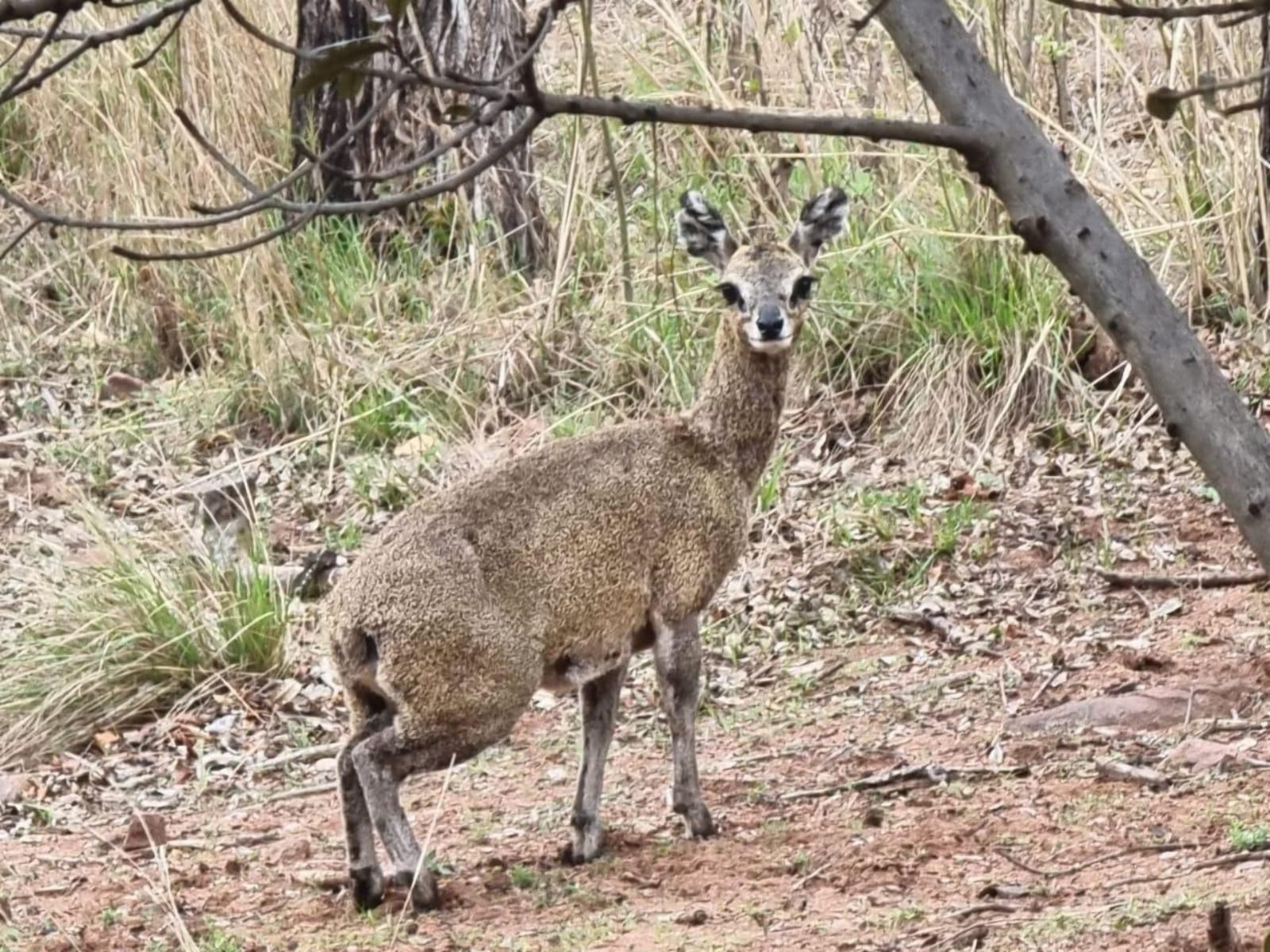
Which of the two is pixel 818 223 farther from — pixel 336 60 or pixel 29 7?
pixel 29 7

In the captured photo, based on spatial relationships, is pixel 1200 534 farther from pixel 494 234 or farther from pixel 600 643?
pixel 494 234

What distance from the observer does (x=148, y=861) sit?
22.2 feet

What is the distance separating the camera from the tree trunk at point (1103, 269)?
2.88 metres

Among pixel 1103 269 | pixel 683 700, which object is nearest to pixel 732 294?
pixel 683 700

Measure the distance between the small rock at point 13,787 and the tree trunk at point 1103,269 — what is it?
18.6 ft

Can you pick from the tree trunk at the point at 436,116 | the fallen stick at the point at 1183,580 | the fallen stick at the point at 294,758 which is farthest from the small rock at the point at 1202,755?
the tree trunk at the point at 436,116

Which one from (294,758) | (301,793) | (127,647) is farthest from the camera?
(127,647)

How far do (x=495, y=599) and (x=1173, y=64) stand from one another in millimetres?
5098

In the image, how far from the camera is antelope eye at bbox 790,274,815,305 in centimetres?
690

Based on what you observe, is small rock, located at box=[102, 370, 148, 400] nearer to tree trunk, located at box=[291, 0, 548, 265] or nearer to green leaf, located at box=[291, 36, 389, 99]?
tree trunk, located at box=[291, 0, 548, 265]

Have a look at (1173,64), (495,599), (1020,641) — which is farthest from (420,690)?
(1173,64)

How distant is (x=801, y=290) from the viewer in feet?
22.7

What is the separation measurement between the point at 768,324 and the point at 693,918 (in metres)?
2.07

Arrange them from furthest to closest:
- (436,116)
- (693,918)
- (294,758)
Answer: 1. (436,116)
2. (294,758)
3. (693,918)
